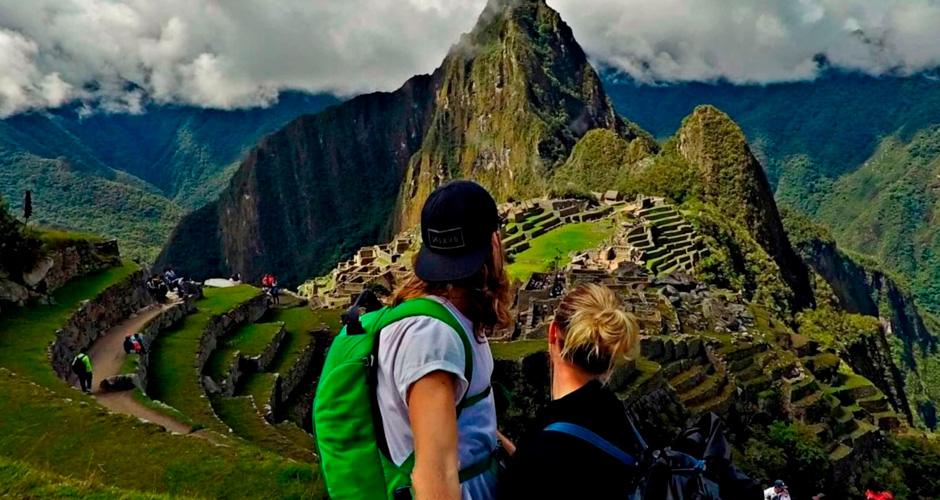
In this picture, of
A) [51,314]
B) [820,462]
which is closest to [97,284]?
[51,314]

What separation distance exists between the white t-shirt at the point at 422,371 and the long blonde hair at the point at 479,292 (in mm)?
73

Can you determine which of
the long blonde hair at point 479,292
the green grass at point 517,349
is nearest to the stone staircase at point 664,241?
the green grass at point 517,349

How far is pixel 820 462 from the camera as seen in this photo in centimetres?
2169

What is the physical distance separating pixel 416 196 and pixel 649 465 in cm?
14206

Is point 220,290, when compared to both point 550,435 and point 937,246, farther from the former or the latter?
point 937,246

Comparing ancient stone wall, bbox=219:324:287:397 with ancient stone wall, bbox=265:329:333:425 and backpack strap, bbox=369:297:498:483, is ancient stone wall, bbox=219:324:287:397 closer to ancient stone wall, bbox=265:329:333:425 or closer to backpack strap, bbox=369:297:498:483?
ancient stone wall, bbox=265:329:333:425

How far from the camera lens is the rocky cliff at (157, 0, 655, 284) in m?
125

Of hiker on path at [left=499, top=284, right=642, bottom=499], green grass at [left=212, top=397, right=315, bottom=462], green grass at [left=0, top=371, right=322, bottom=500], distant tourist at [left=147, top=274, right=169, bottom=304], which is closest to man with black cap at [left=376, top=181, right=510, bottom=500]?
hiker on path at [left=499, top=284, right=642, bottom=499]

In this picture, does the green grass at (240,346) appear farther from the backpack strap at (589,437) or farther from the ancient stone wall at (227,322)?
the backpack strap at (589,437)

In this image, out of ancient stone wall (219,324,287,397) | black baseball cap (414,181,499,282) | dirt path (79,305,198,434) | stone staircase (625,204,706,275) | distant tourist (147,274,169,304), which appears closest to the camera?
black baseball cap (414,181,499,282)

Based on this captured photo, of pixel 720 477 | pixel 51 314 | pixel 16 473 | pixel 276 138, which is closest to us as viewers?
pixel 720 477

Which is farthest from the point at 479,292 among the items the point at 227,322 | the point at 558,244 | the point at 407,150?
the point at 407,150

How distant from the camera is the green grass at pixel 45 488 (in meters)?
5.57

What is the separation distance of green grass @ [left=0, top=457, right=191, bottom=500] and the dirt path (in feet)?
13.9
